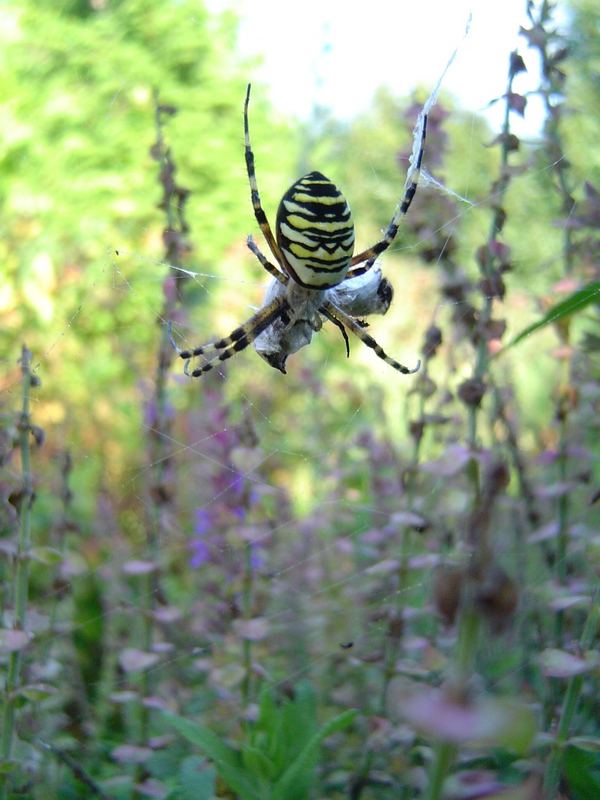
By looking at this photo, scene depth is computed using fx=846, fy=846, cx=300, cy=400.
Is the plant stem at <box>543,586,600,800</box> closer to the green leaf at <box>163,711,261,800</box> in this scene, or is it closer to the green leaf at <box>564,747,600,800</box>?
the green leaf at <box>564,747,600,800</box>

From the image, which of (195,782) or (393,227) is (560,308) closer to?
(195,782)

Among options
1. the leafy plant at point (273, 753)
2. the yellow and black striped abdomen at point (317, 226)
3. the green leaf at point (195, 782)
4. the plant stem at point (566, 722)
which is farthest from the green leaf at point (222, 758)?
the yellow and black striped abdomen at point (317, 226)

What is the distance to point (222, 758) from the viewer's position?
1.10 metres

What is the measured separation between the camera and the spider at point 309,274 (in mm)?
1744

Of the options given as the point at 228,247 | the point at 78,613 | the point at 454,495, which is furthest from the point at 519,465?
the point at 228,247

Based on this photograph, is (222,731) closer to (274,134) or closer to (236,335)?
(236,335)

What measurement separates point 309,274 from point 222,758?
1.04m

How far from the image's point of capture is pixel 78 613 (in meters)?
2.61

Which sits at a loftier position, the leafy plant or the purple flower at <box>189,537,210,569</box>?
the purple flower at <box>189,537,210,569</box>

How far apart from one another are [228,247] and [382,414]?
3.18 m

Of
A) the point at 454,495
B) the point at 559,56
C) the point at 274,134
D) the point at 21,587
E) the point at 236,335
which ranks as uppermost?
the point at 274,134

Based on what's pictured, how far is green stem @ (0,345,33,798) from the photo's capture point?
1.24 metres

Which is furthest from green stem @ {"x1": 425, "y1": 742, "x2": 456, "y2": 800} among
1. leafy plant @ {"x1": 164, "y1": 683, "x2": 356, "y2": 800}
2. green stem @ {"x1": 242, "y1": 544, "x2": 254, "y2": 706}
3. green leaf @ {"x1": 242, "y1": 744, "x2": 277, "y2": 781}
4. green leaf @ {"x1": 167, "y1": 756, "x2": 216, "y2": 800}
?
green stem @ {"x1": 242, "y1": 544, "x2": 254, "y2": 706}

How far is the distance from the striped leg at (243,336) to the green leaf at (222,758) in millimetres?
1046
